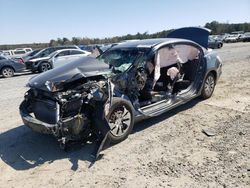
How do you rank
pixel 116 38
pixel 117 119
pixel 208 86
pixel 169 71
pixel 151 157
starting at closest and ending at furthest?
pixel 151 157, pixel 117 119, pixel 169 71, pixel 208 86, pixel 116 38

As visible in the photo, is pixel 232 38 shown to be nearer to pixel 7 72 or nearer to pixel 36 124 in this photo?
pixel 7 72

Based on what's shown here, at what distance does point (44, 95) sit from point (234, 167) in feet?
10.6

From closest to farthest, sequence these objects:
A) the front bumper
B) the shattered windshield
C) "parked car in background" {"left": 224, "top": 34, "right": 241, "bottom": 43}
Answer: the front bumper, the shattered windshield, "parked car in background" {"left": 224, "top": 34, "right": 241, "bottom": 43}

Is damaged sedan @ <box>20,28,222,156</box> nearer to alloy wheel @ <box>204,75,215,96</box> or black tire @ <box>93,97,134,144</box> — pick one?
black tire @ <box>93,97,134,144</box>

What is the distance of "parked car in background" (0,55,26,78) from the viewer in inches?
682

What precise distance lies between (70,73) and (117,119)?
1.12 m

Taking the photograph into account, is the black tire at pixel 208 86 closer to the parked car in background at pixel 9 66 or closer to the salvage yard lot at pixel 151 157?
the salvage yard lot at pixel 151 157

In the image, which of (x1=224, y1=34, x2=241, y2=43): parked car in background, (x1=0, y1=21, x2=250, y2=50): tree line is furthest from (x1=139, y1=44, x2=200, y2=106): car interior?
(x1=224, y1=34, x2=241, y2=43): parked car in background

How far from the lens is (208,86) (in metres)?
7.54

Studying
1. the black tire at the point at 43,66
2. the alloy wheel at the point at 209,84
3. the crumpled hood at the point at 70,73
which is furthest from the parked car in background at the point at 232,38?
the crumpled hood at the point at 70,73

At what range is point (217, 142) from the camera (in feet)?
16.2

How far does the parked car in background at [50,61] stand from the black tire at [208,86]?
38.2 feet

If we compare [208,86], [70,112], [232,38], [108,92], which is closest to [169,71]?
[208,86]

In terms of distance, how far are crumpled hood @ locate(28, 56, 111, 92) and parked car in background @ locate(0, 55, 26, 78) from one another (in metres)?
13.3
